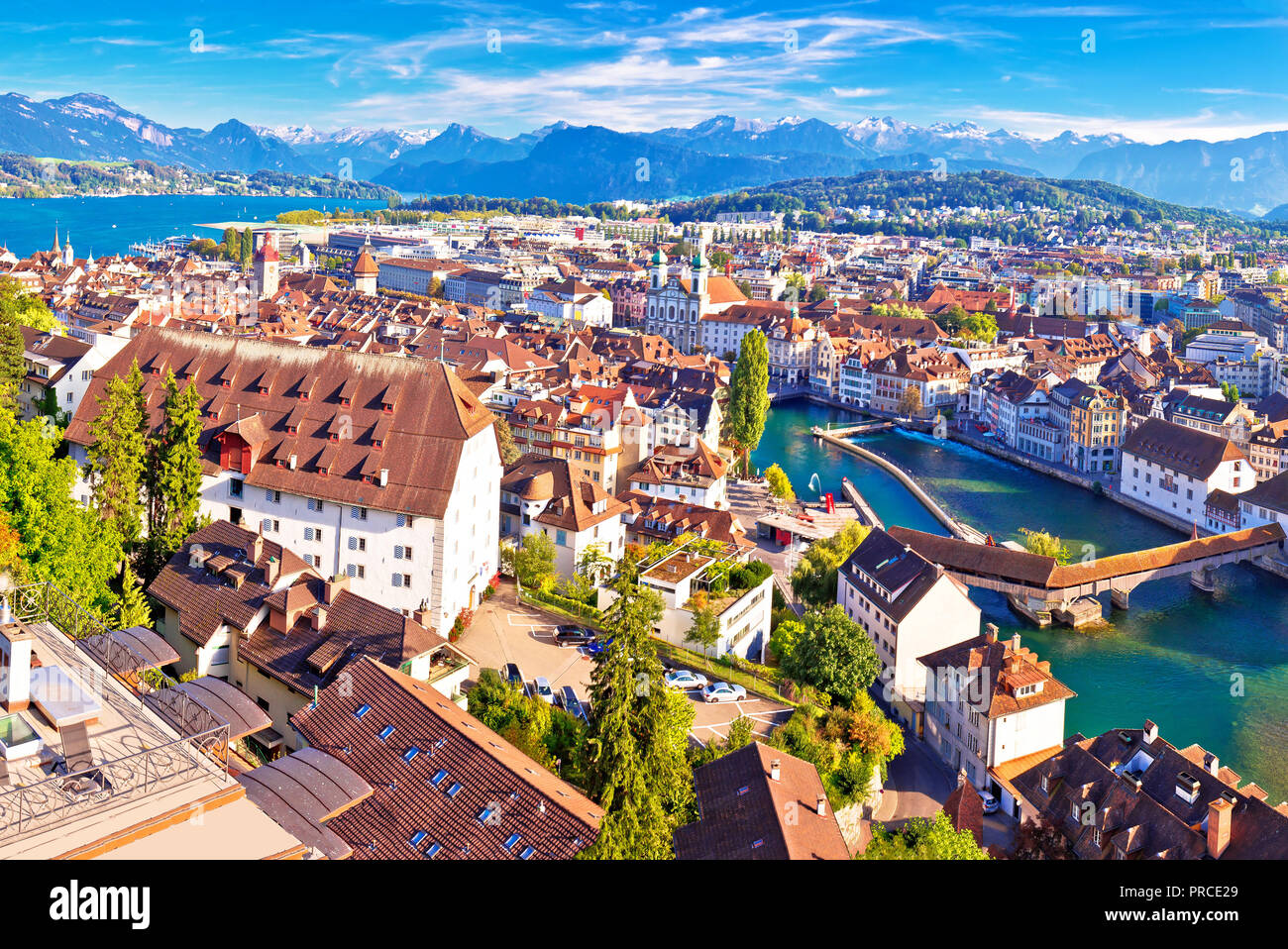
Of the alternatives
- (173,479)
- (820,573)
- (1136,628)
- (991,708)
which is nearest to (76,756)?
(173,479)

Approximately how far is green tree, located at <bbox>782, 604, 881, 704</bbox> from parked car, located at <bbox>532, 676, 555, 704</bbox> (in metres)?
3.67

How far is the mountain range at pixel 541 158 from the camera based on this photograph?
142 m

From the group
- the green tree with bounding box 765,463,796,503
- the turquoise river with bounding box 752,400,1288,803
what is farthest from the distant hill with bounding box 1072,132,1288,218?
the green tree with bounding box 765,463,796,503

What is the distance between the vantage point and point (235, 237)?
213 ft

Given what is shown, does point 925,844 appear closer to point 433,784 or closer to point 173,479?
point 433,784

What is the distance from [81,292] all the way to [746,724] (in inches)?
1433

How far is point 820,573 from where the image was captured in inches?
723

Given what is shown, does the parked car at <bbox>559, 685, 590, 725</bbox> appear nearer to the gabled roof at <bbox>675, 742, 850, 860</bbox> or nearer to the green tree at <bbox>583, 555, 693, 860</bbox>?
the gabled roof at <bbox>675, 742, 850, 860</bbox>

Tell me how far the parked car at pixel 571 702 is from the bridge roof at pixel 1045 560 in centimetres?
1068

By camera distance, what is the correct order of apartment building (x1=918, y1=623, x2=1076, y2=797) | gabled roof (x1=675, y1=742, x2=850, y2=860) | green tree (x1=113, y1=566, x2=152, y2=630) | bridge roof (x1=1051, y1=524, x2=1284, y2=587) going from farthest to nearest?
bridge roof (x1=1051, y1=524, x2=1284, y2=587) → apartment building (x1=918, y1=623, x2=1076, y2=797) → green tree (x1=113, y1=566, x2=152, y2=630) → gabled roof (x1=675, y1=742, x2=850, y2=860)

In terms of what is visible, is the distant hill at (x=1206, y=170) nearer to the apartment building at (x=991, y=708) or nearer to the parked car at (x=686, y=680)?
the apartment building at (x=991, y=708)

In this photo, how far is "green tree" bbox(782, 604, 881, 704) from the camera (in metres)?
13.8

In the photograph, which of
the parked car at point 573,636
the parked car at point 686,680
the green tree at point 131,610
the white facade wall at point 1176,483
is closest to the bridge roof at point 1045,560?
the white facade wall at point 1176,483

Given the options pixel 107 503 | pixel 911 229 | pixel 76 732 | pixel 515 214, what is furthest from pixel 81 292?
pixel 911 229
